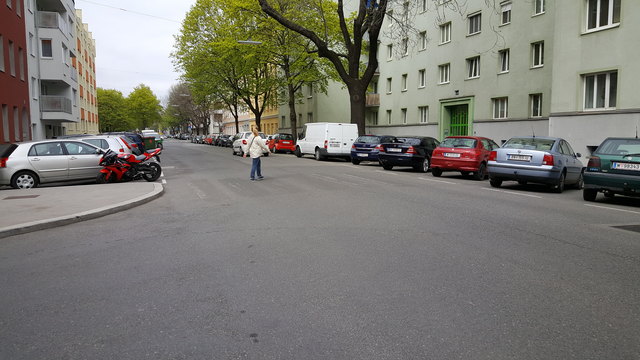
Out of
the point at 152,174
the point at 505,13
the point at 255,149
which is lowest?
the point at 152,174

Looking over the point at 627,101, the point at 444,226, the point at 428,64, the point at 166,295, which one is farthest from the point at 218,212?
the point at 428,64

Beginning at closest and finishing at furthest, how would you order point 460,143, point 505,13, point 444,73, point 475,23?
point 460,143, point 505,13, point 475,23, point 444,73

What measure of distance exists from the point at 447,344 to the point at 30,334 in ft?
9.69

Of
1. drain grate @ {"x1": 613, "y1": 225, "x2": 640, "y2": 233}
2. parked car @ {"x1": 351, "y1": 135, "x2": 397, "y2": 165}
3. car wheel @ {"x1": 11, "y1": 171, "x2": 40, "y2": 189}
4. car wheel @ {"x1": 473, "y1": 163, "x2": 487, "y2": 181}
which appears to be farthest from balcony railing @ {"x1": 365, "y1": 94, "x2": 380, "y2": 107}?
drain grate @ {"x1": 613, "y1": 225, "x2": 640, "y2": 233}

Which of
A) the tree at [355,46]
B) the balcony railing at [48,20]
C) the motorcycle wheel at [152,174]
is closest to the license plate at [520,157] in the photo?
the motorcycle wheel at [152,174]

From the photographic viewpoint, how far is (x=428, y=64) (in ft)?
114

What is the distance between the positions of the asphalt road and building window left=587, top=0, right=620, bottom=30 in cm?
1364

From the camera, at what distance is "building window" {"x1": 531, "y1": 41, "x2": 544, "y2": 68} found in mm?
25730

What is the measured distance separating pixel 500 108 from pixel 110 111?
271 ft

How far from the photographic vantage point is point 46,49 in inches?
1385

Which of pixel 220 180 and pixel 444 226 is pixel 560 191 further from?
pixel 220 180

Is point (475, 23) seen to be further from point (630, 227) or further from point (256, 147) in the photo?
point (630, 227)

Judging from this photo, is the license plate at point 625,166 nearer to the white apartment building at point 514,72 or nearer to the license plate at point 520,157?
the license plate at point 520,157

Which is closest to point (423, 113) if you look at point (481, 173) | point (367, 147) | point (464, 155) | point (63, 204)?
point (367, 147)
